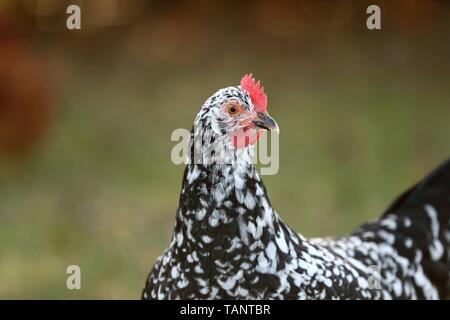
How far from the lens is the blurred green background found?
150 inches

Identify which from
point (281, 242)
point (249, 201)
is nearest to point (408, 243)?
point (281, 242)

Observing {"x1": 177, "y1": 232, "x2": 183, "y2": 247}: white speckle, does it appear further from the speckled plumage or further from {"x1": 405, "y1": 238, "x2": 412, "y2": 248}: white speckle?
{"x1": 405, "y1": 238, "x2": 412, "y2": 248}: white speckle

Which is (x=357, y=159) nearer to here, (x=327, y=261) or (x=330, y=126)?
(x=330, y=126)

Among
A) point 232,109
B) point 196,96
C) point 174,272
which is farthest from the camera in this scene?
point 196,96

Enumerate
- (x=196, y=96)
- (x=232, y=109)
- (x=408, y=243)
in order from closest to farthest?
(x=232, y=109) < (x=408, y=243) < (x=196, y=96)

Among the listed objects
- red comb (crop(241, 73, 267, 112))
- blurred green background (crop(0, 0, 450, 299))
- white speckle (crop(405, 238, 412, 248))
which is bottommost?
white speckle (crop(405, 238, 412, 248))

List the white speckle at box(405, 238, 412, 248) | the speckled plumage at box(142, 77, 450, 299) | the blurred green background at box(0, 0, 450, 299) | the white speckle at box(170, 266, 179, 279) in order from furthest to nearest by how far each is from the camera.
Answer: the blurred green background at box(0, 0, 450, 299) → the white speckle at box(405, 238, 412, 248) → the white speckle at box(170, 266, 179, 279) → the speckled plumage at box(142, 77, 450, 299)

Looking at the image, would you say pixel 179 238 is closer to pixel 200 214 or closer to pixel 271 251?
pixel 200 214

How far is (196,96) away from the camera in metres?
4.15

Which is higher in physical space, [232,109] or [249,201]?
[232,109]

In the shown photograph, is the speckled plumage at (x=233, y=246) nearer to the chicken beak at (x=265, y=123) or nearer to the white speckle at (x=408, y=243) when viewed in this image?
the chicken beak at (x=265, y=123)

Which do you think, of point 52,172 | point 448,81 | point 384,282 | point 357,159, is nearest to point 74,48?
point 52,172

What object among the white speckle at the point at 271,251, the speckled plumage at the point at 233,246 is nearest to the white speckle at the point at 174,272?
the speckled plumage at the point at 233,246

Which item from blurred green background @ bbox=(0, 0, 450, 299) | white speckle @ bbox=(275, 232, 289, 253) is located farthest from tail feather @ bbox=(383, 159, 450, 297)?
blurred green background @ bbox=(0, 0, 450, 299)
